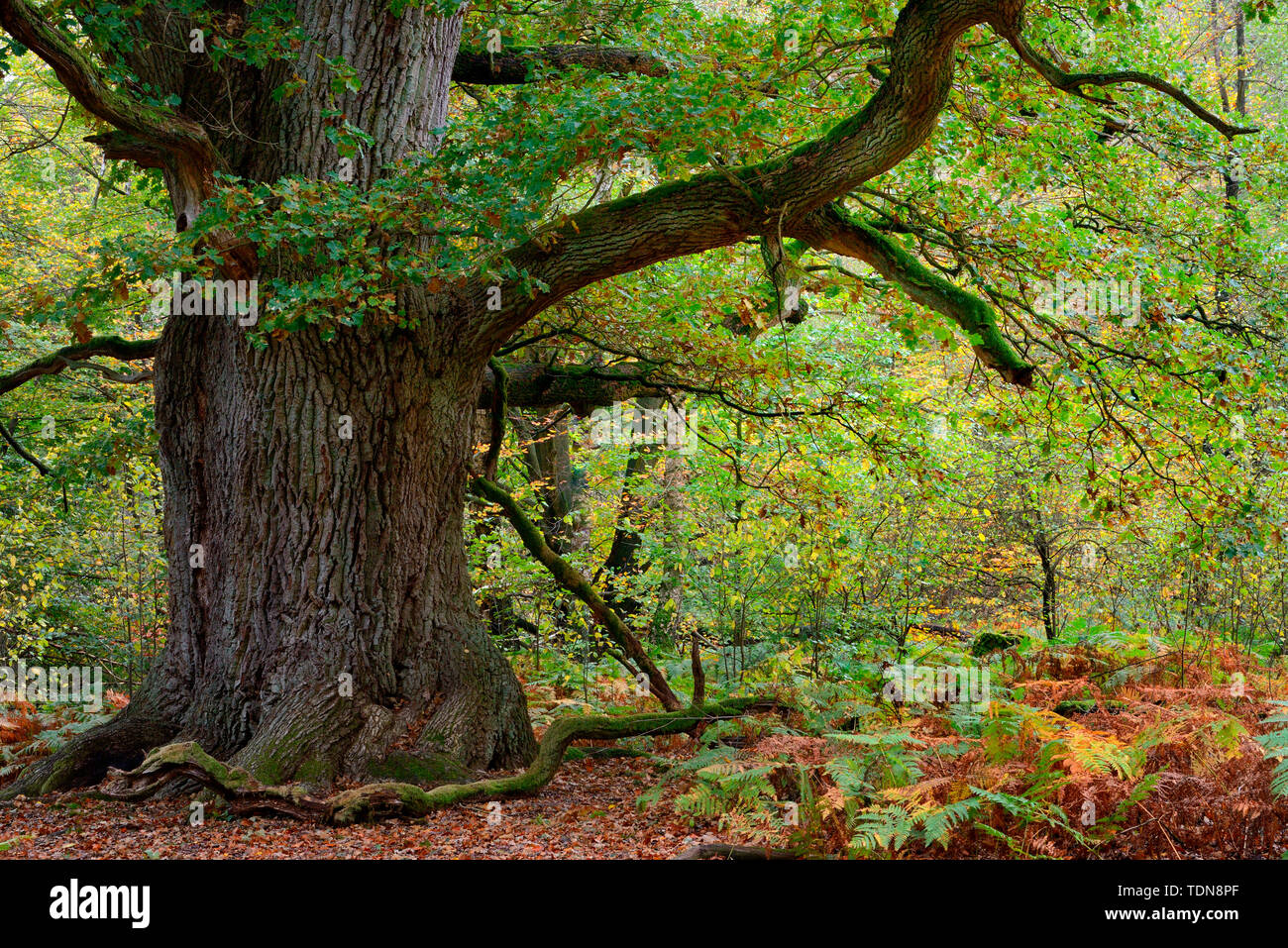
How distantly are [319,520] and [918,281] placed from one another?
4109 mm

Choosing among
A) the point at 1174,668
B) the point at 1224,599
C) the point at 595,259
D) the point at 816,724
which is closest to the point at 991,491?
the point at 1224,599

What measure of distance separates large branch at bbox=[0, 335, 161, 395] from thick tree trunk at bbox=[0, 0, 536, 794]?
0.67m

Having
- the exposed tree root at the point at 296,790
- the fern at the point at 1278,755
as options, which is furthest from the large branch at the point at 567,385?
the fern at the point at 1278,755

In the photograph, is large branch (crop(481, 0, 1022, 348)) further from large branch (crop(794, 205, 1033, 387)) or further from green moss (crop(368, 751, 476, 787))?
green moss (crop(368, 751, 476, 787))

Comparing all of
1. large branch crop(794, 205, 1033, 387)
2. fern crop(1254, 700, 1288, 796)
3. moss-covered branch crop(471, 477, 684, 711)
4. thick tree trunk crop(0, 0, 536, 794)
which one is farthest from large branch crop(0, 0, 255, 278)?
fern crop(1254, 700, 1288, 796)

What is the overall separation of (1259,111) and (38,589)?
76.5 ft

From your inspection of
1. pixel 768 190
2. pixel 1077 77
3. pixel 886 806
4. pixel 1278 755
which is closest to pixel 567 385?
pixel 768 190

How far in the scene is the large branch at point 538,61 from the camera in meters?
8.01

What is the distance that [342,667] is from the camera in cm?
588

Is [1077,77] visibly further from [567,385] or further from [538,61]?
[567,385]

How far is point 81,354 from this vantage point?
681 centimetres

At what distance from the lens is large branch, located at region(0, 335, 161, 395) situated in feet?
22.3
